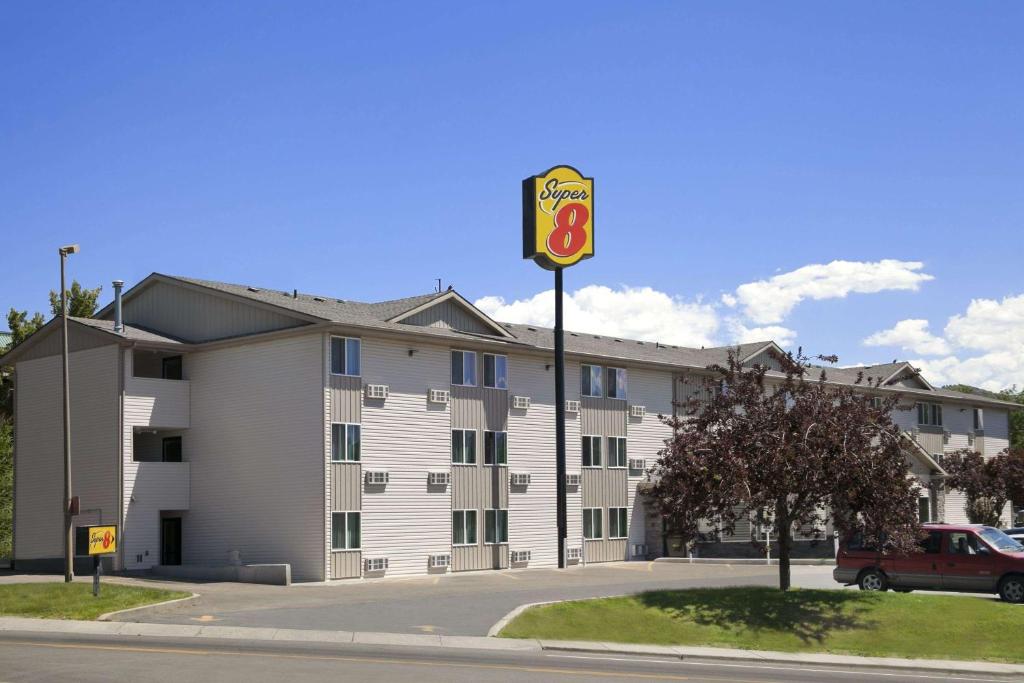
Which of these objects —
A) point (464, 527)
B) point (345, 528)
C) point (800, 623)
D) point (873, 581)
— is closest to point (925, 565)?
point (873, 581)

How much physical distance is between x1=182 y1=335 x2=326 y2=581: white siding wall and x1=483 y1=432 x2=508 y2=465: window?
782 centimetres

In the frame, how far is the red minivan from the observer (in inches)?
1192

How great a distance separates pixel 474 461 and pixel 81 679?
91.2 ft

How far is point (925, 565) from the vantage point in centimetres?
3164

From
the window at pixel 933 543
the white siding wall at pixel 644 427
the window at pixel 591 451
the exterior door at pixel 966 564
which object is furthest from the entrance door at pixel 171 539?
the exterior door at pixel 966 564

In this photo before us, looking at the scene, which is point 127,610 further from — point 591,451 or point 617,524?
point 617,524

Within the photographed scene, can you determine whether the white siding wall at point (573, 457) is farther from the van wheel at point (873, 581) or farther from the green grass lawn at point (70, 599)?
the green grass lawn at point (70, 599)

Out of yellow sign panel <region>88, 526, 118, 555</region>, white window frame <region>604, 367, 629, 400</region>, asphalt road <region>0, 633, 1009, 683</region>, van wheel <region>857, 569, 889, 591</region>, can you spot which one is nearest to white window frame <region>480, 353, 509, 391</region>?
white window frame <region>604, 367, 629, 400</region>

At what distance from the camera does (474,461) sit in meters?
44.4

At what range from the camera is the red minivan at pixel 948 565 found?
3027 centimetres

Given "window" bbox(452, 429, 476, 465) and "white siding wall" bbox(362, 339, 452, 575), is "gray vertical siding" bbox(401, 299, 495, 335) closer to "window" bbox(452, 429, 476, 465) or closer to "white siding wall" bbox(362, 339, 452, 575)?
"white siding wall" bbox(362, 339, 452, 575)

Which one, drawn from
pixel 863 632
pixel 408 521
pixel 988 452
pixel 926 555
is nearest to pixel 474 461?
pixel 408 521

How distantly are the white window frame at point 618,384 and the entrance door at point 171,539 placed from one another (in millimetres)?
18275

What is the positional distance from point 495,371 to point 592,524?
8.25m
